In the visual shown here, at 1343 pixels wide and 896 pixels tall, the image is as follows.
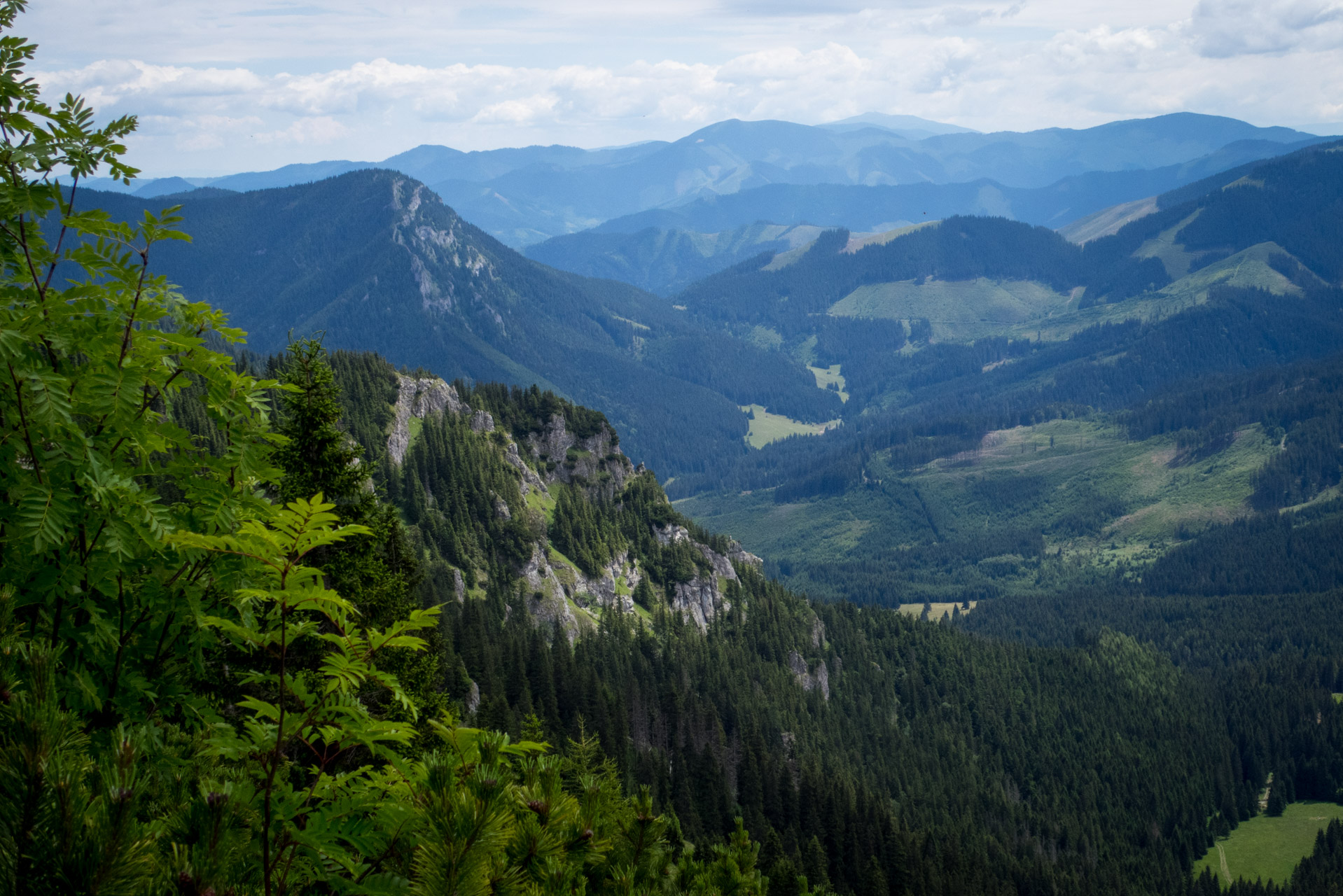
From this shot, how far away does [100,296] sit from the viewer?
446 inches

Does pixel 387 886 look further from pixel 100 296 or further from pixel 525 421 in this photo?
pixel 525 421

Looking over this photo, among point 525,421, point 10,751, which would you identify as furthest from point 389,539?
point 525,421

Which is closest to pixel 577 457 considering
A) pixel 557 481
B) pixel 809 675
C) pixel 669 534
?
pixel 557 481

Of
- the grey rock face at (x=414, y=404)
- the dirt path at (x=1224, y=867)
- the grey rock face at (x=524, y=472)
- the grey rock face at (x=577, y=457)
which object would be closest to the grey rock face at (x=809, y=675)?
the grey rock face at (x=577, y=457)

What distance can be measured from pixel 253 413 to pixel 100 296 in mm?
2500

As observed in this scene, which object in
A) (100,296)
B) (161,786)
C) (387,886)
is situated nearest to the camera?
(387,886)

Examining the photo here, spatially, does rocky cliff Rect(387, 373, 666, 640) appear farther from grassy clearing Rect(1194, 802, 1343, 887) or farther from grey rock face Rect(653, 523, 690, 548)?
grassy clearing Rect(1194, 802, 1343, 887)

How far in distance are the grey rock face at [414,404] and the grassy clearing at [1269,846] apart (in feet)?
499

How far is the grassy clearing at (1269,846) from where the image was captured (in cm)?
15825

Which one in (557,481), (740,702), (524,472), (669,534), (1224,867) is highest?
(524,472)

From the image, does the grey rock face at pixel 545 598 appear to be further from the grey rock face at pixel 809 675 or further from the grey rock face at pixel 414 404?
the grey rock face at pixel 809 675

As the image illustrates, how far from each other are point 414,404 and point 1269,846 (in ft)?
587

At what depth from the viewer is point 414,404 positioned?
16038 cm

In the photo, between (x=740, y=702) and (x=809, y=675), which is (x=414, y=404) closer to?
(x=740, y=702)
